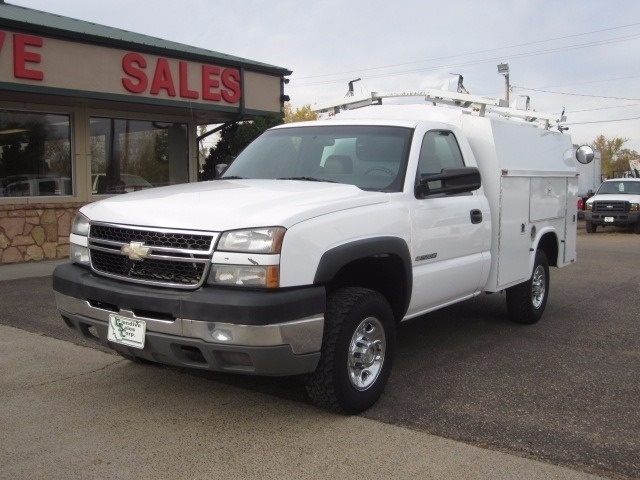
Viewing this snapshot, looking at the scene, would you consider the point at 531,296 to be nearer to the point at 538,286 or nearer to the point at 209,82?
the point at 538,286

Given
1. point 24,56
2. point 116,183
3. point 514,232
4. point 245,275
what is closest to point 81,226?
point 245,275

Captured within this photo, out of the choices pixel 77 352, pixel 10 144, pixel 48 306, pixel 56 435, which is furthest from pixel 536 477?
pixel 10 144

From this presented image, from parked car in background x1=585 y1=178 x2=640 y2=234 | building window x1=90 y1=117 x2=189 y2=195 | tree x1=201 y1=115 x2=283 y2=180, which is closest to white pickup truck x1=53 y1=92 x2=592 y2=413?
building window x1=90 y1=117 x2=189 y2=195

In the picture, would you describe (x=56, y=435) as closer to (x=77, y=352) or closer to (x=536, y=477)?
(x=77, y=352)

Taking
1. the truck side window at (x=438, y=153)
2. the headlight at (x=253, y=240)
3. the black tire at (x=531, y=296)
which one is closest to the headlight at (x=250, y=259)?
the headlight at (x=253, y=240)

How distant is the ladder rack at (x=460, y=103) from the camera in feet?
20.6

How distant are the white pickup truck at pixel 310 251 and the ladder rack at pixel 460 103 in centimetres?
36

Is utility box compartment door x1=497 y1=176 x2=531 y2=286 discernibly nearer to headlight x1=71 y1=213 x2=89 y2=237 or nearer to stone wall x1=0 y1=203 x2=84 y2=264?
headlight x1=71 y1=213 x2=89 y2=237

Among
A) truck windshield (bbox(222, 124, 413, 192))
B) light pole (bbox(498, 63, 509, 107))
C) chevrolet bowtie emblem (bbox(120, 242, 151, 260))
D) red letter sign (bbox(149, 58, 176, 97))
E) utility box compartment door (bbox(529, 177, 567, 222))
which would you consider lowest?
chevrolet bowtie emblem (bbox(120, 242, 151, 260))

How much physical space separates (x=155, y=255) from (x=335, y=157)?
5.86 ft

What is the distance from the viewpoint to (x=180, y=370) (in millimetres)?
5125

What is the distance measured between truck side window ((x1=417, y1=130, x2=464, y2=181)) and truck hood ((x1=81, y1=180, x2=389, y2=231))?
0.76 metres

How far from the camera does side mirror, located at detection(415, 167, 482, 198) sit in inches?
188

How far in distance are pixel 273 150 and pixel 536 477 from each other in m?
3.28
